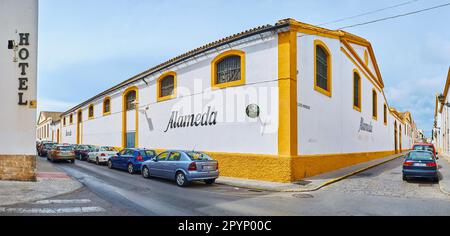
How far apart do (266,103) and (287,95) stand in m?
1.16

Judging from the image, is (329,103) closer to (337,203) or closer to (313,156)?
(313,156)

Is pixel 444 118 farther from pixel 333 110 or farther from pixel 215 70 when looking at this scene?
pixel 215 70

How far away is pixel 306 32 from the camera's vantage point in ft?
46.3

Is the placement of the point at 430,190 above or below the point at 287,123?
below

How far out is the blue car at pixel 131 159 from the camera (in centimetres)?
1540

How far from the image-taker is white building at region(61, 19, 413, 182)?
1316cm

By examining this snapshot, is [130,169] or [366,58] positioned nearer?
[130,169]

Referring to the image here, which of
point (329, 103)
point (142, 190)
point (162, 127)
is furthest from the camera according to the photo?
point (162, 127)

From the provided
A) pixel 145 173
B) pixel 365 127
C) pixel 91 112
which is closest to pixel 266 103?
pixel 145 173

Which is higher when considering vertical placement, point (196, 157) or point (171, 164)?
point (196, 157)

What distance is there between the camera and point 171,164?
1223cm

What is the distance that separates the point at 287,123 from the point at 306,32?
466 centimetres

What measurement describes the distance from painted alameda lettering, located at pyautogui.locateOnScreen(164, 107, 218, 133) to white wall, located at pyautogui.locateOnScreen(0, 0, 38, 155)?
801 centimetres

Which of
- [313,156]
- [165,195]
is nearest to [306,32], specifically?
[313,156]
